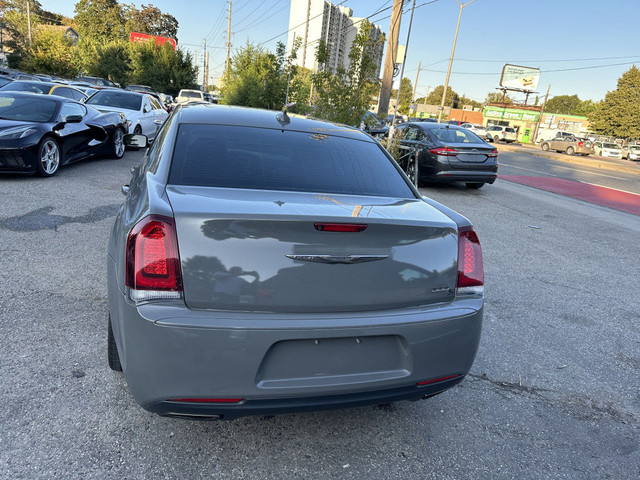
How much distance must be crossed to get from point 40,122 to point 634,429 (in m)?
8.50

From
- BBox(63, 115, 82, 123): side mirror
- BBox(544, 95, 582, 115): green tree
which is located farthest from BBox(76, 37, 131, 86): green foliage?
BBox(544, 95, 582, 115): green tree

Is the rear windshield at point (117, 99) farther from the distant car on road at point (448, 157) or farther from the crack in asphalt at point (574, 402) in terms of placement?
the crack in asphalt at point (574, 402)

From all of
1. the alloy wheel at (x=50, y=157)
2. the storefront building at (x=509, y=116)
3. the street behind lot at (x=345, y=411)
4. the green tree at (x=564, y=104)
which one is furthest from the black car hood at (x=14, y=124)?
the green tree at (x=564, y=104)

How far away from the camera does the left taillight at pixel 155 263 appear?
6.24 ft

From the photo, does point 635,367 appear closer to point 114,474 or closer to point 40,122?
point 114,474

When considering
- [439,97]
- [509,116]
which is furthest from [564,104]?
[509,116]

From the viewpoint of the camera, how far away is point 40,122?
7.47m

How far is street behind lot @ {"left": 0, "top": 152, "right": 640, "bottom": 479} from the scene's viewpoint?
7.18 ft

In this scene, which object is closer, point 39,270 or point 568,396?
point 568,396

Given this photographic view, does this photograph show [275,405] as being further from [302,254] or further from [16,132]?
[16,132]

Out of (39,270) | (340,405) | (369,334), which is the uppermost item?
(369,334)

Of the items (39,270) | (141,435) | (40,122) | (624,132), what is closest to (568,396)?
(141,435)

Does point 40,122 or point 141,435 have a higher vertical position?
point 40,122

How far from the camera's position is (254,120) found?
312cm
